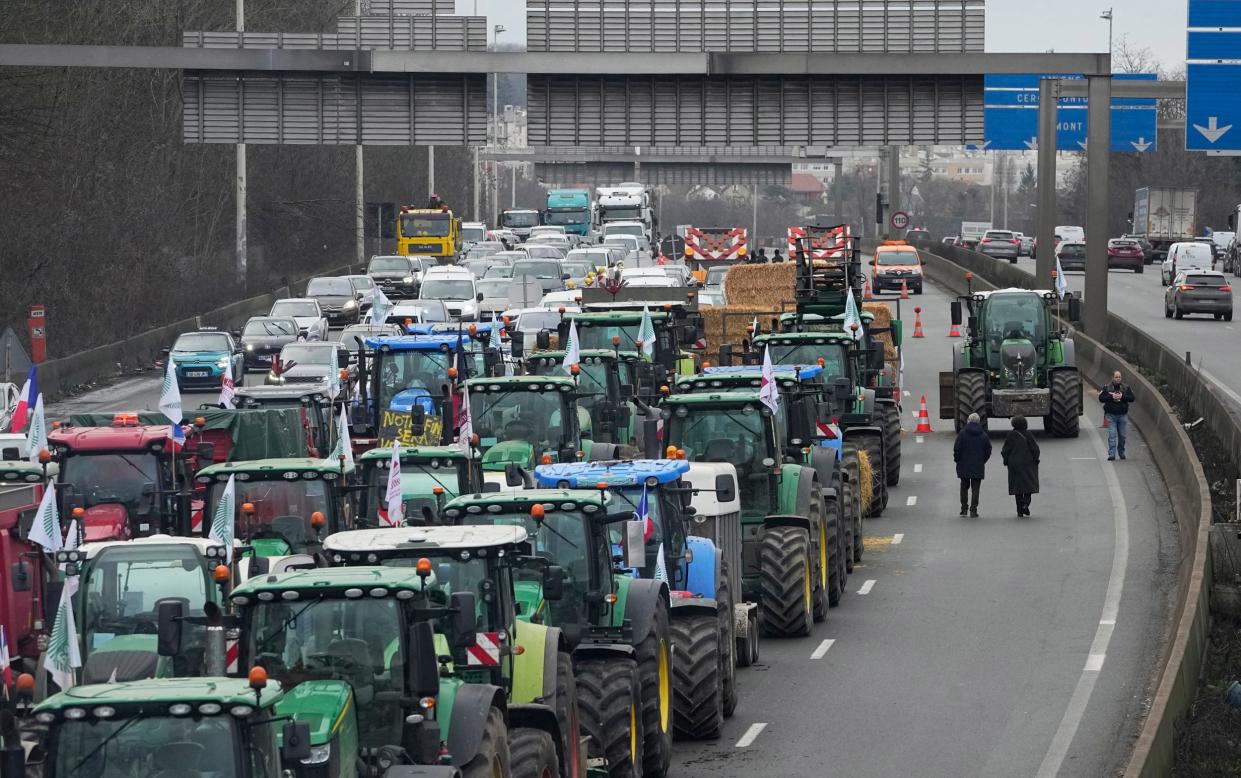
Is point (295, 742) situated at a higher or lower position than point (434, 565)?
lower

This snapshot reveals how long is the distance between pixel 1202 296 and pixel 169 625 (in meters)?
51.8

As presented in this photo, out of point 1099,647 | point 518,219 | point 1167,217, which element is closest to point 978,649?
point 1099,647

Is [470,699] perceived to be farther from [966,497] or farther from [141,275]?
[141,275]

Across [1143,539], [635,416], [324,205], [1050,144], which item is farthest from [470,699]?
[324,205]

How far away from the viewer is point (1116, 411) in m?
33.9

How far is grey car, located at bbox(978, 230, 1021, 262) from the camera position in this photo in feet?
288

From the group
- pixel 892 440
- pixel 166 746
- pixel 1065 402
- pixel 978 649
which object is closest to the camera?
pixel 166 746

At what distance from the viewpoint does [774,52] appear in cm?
4125

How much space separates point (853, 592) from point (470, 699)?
13.3 meters

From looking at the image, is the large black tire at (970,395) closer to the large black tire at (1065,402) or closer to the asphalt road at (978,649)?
the large black tire at (1065,402)

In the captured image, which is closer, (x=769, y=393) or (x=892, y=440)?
(x=769, y=393)

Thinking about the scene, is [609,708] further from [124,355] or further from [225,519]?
[124,355]

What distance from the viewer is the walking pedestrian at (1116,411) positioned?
33531mm

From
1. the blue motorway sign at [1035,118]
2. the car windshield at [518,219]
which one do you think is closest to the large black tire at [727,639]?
the blue motorway sign at [1035,118]
